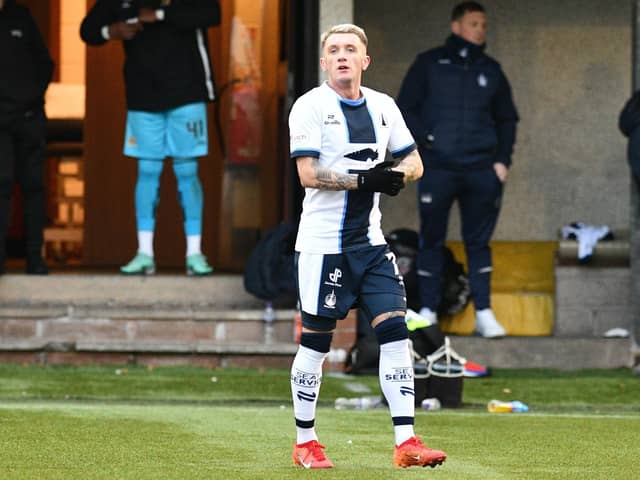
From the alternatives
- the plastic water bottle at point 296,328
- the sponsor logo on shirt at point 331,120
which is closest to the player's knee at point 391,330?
the sponsor logo on shirt at point 331,120

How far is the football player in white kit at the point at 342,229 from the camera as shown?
639cm

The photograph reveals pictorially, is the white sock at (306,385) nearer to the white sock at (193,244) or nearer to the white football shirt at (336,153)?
the white football shirt at (336,153)

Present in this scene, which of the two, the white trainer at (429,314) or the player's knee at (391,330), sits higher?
the player's knee at (391,330)

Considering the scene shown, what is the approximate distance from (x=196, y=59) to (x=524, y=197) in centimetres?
310

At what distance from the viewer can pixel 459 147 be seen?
11.6 meters

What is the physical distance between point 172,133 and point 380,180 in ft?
18.4

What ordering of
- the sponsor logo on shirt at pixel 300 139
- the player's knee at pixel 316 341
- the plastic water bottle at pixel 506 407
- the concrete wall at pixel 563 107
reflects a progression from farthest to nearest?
the concrete wall at pixel 563 107 < the plastic water bottle at pixel 506 407 < the player's knee at pixel 316 341 < the sponsor logo on shirt at pixel 300 139

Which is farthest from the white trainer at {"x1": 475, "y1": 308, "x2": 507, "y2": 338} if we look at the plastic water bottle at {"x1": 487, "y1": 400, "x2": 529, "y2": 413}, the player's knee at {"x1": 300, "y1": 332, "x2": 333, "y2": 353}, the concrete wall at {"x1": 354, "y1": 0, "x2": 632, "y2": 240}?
the player's knee at {"x1": 300, "y1": 332, "x2": 333, "y2": 353}

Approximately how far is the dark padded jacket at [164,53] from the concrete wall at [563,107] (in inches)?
90.1

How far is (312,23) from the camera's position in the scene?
12.1 meters

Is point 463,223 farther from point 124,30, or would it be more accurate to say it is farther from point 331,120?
point 331,120

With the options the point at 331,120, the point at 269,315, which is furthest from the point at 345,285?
the point at 269,315

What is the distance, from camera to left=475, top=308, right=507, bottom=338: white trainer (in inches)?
457

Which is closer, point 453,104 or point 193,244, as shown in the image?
point 453,104
